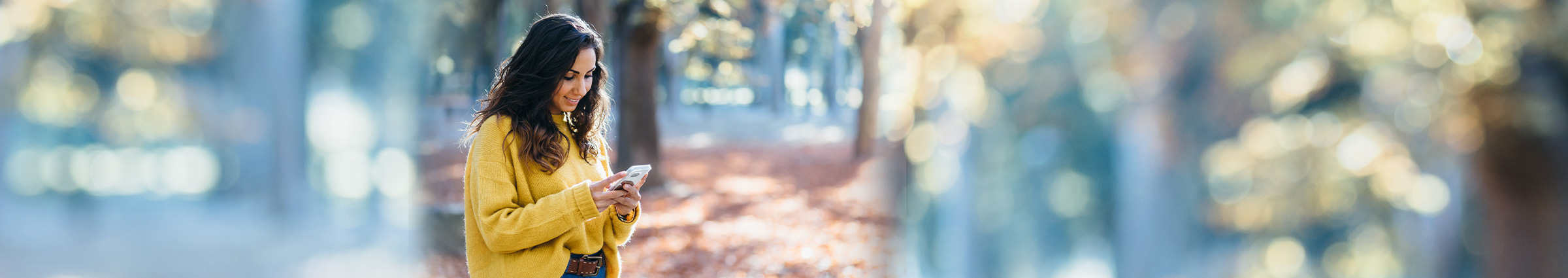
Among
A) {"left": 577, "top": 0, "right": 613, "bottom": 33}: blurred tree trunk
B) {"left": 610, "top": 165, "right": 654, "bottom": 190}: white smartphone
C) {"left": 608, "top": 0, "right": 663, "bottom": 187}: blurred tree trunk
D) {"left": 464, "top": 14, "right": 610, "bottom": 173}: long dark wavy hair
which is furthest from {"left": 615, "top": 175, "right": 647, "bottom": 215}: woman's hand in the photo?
{"left": 608, "top": 0, "right": 663, "bottom": 187}: blurred tree trunk

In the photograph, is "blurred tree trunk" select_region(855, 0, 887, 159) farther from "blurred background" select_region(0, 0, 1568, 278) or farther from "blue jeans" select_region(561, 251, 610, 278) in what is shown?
"blue jeans" select_region(561, 251, 610, 278)

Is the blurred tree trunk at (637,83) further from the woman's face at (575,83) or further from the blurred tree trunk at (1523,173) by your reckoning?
the woman's face at (575,83)

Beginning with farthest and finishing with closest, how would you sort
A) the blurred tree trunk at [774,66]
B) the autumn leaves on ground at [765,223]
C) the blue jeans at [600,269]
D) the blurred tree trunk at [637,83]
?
the blurred tree trunk at [774,66] < the blurred tree trunk at [637,83] < the autumn leaves on ground at [765,223] < the blue jeans at [600,269]

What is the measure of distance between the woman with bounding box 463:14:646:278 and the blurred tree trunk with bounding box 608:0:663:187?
313 inches

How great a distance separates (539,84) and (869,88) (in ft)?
45.2

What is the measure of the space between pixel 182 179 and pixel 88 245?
0.81m

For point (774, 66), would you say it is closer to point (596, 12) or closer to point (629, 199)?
point (596, 12)

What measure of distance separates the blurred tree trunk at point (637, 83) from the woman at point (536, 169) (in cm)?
795

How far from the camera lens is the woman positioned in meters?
1.70

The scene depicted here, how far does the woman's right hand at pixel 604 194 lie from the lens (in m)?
1.69

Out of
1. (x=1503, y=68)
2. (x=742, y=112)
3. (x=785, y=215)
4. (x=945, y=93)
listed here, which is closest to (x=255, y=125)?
(x=785, y=215)

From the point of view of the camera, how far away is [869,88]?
15.4m

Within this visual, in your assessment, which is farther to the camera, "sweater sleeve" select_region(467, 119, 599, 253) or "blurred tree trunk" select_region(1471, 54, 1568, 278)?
"blurred tree trunk" select_region(1471, 54, 1568, 278)

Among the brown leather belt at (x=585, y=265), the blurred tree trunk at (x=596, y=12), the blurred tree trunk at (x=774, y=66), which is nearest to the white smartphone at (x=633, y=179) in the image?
the brown leather belt at (x=585, y=265)
